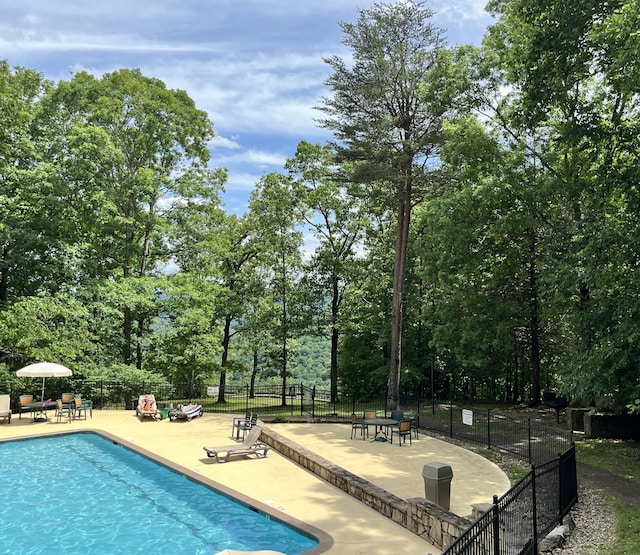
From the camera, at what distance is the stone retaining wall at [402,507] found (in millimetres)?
7340

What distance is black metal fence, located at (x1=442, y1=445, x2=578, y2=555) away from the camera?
588 cm

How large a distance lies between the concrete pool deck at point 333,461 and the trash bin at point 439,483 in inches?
24.7

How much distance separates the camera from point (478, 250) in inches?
816

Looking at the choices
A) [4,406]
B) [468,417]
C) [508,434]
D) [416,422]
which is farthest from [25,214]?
[508,434]

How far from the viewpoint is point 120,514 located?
9891 mm

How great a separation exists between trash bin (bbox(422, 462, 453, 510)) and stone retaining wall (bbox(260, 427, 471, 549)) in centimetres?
30

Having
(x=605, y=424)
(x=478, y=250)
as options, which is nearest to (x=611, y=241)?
(x=605, y=424)

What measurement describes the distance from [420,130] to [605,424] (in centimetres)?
1392

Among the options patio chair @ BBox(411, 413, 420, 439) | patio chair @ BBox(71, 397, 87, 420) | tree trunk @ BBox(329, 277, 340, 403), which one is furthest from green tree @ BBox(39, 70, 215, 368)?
patio chair @ BBox(411, 413, 420, 439)

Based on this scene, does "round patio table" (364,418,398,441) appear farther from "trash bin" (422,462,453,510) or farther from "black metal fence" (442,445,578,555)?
"black metal fence" (442,445,578,555)

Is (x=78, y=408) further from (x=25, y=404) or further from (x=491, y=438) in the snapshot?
(x=491, y=438)

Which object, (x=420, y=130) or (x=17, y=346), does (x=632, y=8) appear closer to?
(x=420, y=130)

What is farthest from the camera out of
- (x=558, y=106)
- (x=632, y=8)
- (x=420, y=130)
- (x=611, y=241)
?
(x=420, y=130)

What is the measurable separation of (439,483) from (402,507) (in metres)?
0.78
